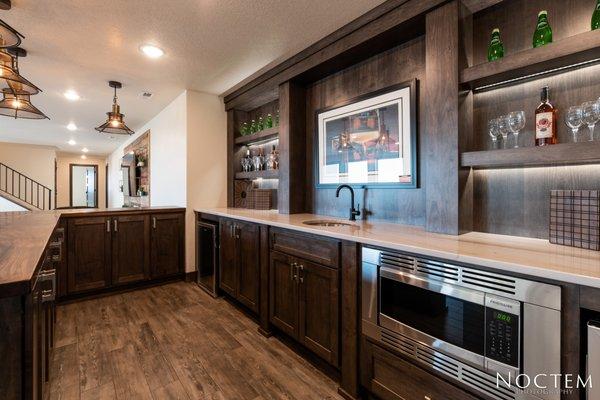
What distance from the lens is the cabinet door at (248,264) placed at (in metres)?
2.50

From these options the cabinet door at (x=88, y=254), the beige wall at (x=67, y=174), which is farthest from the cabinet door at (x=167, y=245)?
the beige wall at (x=67, y=174)

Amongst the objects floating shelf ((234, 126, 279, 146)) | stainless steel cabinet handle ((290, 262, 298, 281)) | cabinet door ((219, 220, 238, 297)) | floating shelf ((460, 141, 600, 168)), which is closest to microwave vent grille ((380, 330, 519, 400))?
stainless steel cabinet handle ((290, 262, 298, 281))

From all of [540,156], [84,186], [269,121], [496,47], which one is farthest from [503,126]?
[84,186]

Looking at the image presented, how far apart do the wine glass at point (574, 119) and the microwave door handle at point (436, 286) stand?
994 mm

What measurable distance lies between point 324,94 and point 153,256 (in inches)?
108

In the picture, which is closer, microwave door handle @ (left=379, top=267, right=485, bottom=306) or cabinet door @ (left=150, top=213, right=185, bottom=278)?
microwave door handle @ (left=379, top=267, right=485, bottom=306)

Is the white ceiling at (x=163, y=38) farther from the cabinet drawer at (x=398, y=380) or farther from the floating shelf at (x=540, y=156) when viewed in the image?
the cabinet drawer at (x=398, y=380)

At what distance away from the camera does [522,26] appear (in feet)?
5.31

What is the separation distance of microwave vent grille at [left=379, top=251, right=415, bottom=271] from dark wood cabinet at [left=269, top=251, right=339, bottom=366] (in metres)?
0.35

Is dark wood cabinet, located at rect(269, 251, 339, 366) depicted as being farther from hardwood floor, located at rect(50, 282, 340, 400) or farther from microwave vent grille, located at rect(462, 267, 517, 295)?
microwave vent grille, located at rect(462, 267, 517, 295)

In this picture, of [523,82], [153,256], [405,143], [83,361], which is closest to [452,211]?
[405,143]

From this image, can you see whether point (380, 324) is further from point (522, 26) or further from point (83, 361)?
point (83, 361)

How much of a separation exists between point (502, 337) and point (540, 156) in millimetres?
866

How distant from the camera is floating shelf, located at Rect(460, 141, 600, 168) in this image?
1258 mm
